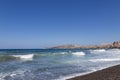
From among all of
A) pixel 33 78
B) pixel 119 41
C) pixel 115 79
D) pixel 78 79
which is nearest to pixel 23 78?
pixel 33 78

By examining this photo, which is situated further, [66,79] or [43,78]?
[43,78]

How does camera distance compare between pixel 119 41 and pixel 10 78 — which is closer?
pixel 10 78

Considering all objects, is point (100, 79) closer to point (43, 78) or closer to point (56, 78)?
point (56, 78)

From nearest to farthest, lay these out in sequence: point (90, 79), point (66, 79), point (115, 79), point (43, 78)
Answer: point (115, 79) → point (90, 79) → point (66, 79) → point (43, 78)

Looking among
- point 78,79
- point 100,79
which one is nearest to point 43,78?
point 78,79

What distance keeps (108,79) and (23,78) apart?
15.6ft

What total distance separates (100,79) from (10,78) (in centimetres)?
500

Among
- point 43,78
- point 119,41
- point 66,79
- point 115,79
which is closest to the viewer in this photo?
point 115,79

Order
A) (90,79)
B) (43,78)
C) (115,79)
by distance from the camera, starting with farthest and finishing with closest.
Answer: (43,78) < (90,79) < (115,79)

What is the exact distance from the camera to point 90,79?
32.9ft

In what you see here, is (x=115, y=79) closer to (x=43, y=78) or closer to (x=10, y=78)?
(x=43, y=78)

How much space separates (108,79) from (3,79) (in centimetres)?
Answer: 559

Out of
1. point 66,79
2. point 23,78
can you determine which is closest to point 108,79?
point 66,79

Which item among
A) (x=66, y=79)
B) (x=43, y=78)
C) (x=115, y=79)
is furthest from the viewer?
(x=43, y=78)
